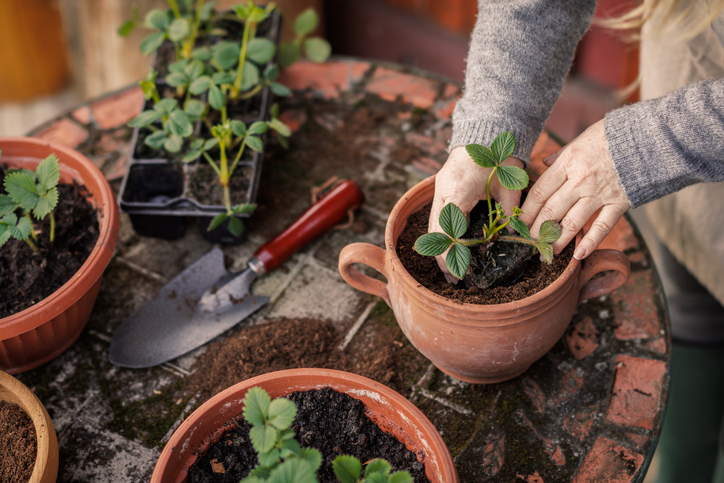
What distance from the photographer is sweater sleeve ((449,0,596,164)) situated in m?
0.96

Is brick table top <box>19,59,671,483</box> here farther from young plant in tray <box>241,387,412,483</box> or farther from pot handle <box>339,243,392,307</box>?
young plant in tray <box>241,387,412,483</box>

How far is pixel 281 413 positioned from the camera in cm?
67

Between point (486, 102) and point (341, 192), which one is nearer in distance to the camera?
point (486, 102)

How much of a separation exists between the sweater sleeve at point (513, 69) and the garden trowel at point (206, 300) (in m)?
0.36

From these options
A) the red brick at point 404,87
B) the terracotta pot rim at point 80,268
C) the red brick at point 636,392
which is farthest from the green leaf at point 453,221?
the red brick at point 404,87

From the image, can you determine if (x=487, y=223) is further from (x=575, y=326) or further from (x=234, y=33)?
(x=234, y=33)

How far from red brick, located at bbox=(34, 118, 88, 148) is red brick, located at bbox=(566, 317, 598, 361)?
4.18 ft

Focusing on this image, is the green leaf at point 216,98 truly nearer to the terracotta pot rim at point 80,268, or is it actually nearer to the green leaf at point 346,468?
the terracotta pot rim at point 80,268

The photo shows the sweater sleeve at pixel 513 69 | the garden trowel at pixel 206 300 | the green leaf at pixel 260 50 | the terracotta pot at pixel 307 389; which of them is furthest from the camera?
the green leaf at pixel 260 50

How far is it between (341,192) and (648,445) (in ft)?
2.48

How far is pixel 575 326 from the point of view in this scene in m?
1.10

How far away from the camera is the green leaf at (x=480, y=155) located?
83 cm

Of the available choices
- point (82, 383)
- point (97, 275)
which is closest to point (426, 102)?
point (97, 275)

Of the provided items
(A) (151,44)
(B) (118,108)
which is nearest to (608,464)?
(A) (151,44)
